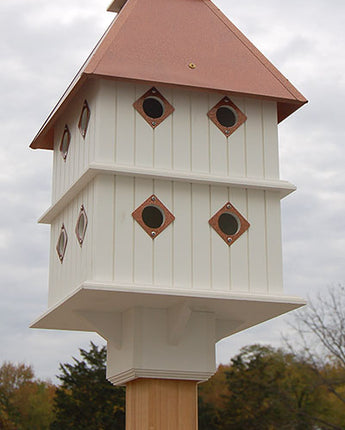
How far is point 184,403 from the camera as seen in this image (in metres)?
8.01

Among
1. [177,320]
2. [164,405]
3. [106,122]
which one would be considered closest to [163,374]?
[164,405]

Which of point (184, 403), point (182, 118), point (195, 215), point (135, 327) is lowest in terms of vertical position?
point (184, 403)

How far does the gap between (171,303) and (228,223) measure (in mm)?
1008

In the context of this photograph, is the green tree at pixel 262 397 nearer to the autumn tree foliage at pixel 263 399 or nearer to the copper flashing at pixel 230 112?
the autumn tree foliage at pixel 263 399

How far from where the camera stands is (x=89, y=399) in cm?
3466

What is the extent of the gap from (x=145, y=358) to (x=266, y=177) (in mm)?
2148

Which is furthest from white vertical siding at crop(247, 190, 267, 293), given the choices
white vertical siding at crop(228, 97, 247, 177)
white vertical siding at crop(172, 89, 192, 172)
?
white vertical siding at crop(172, 89, 192, 172)

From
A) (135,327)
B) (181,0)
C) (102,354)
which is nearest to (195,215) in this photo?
(135,327)

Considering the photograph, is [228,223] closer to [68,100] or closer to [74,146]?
[74,146]

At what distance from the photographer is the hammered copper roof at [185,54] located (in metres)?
7.80

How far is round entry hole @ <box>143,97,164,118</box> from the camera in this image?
8.05 meters

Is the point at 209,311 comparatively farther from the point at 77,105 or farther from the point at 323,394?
the point at 323,394

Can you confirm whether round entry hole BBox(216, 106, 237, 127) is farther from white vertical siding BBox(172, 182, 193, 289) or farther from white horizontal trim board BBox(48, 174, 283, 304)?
white vertical siding BBox(172, 182, 193, 289)

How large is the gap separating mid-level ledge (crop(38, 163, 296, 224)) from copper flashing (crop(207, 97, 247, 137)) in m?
0.55
